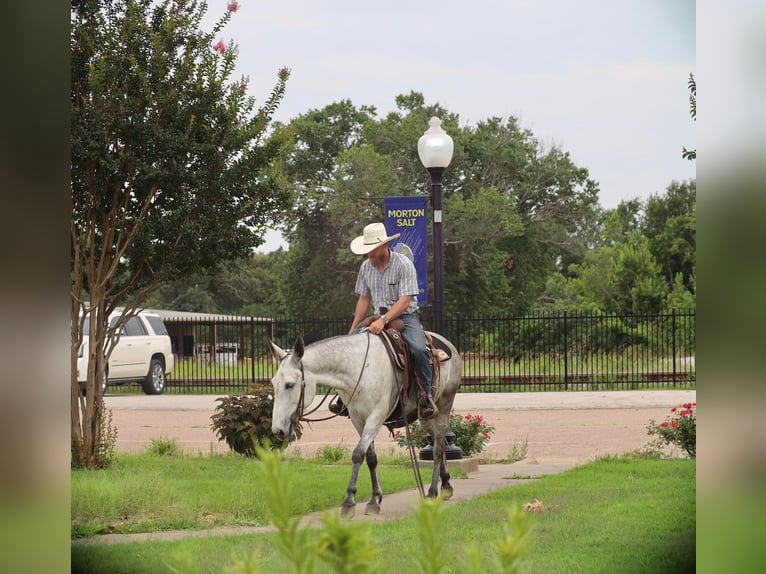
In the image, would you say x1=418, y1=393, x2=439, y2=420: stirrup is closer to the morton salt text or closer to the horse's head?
the horse's head

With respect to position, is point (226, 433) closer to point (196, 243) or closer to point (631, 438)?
point (196, 243)

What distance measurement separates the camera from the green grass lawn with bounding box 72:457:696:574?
5046 mm

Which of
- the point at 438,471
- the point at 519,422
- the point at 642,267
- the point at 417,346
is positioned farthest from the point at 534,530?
the point at 642,267

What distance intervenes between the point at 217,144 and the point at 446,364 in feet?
9.59

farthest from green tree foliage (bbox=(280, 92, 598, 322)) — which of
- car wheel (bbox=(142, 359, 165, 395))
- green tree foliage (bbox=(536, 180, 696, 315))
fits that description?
car wheel (bbox=(142, 359, 165, 395))

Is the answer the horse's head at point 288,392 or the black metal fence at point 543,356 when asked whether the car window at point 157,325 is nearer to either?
the black metal fence at point 543,356

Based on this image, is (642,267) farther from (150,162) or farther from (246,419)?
(150,162)

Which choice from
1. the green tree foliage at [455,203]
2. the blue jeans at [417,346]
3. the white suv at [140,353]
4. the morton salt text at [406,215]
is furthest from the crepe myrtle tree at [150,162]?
the green tree foliage at [455,203]

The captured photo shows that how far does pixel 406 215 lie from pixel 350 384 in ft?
11.0

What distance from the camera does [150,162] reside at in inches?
354

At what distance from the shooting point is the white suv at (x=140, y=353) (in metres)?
20.8

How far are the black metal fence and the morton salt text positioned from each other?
512 inches

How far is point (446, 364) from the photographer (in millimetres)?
8617
